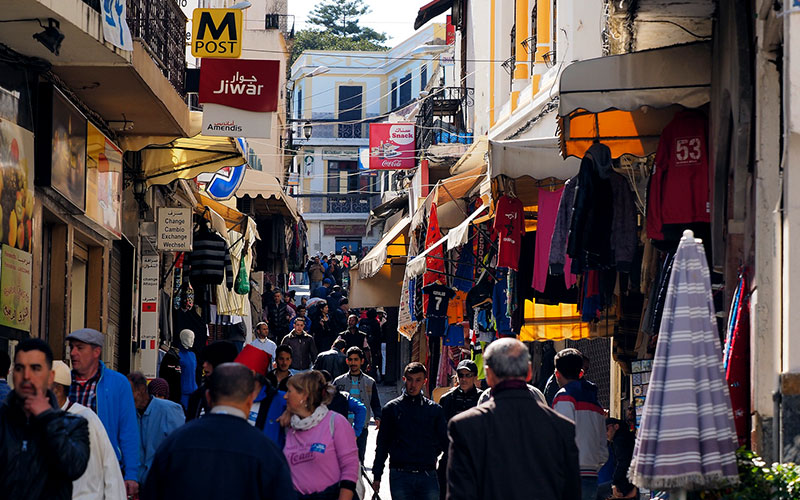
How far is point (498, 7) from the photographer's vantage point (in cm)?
2673

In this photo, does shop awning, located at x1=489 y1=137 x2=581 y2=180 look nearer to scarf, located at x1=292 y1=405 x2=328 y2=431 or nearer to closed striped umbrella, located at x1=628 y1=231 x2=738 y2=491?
scarf, located at x1=292 y1=405 x2=328 y2=431

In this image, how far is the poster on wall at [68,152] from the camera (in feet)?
42.3

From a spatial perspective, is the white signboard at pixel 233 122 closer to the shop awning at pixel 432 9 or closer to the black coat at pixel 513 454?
the black coat at pixel 513 454

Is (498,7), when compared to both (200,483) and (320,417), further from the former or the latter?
(200,483)

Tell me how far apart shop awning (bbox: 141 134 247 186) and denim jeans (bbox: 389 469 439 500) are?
7.31 m

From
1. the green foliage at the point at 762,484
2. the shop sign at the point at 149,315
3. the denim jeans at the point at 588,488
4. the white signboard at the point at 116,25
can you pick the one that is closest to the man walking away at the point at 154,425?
the white signboard at the point at 116,25

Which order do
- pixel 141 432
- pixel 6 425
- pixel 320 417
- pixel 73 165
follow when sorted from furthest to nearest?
pixel 73 165 → pixel 141 432 → pixel 320 417 → pixel 6 425

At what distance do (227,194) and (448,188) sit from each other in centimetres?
669

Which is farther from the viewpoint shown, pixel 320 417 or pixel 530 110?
pixel 530 110

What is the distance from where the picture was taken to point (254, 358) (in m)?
10.1

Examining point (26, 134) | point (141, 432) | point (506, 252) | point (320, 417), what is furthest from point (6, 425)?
point (506, 252)

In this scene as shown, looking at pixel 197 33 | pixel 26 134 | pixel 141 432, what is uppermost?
pixel 197 33

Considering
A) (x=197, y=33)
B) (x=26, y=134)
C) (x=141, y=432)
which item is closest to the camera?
(x=141, y=432)

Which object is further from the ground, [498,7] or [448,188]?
[498,7]
